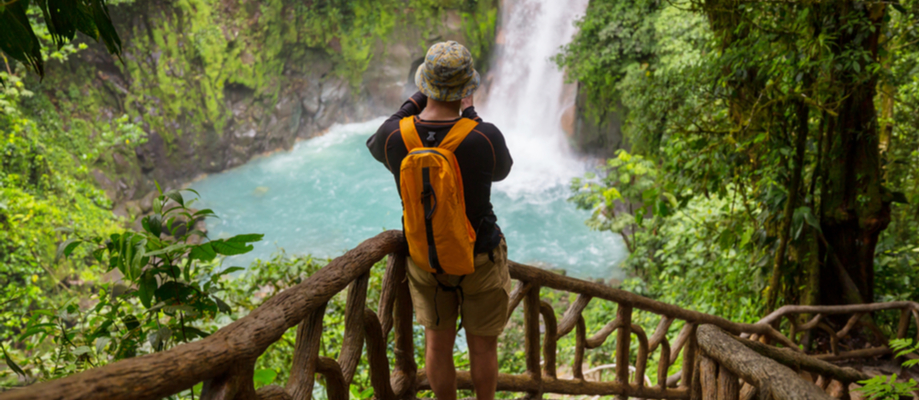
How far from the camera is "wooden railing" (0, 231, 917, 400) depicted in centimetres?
73

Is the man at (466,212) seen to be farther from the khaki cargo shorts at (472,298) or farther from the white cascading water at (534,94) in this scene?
the white cascading water at (534,94)

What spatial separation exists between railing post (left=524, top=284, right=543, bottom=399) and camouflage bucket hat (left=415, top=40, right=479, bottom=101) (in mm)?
951

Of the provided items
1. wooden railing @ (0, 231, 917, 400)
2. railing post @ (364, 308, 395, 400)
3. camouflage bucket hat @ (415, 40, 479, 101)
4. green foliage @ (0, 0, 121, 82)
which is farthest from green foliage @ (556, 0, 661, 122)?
green foliage @ (0, 0, 121, 82)

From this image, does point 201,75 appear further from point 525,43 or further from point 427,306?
point 427,306

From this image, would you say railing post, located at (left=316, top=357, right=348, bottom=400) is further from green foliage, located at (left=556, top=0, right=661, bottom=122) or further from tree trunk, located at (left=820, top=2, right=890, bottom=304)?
green foliage, located at (left=556, top=0, right=661, bottom=122)

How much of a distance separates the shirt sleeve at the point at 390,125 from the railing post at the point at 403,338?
342 millimetres

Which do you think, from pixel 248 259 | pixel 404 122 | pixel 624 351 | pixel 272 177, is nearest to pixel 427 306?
pixel 404 122

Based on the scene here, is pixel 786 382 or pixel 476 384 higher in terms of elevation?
pixel 786 382

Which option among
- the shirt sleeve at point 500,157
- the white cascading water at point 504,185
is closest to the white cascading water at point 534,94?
the white cascading water at point 504,185

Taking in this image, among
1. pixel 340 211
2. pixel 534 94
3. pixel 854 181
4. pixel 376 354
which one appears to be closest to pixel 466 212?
pixel 376 354

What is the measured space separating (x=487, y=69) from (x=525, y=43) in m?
1.55

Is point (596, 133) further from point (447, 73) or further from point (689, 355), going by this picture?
point (447, 73)

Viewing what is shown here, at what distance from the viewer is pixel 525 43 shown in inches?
603

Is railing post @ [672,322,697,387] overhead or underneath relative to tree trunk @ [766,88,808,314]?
underneath
